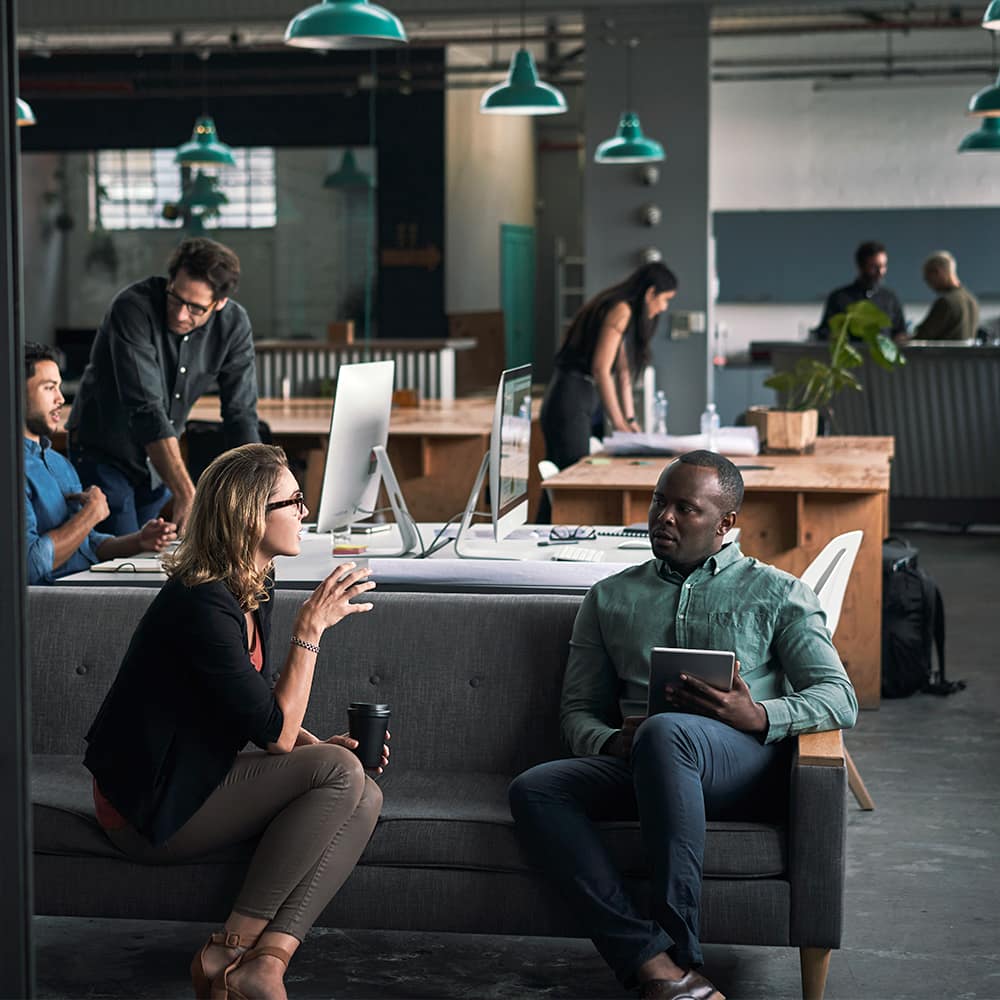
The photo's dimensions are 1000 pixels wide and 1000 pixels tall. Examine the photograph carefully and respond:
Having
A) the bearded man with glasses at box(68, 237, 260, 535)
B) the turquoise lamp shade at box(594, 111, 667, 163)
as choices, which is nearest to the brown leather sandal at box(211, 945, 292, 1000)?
the bearded man with glasses at box(68, 237, 260, 535)

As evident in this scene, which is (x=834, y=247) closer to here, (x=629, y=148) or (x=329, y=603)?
(x=629, y=148)

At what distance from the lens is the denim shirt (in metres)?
3.95

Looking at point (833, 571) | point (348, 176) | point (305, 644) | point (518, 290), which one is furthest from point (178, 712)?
point (518, 290)

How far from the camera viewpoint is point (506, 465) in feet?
13.3

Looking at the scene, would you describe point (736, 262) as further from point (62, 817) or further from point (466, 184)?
point (62, 817)

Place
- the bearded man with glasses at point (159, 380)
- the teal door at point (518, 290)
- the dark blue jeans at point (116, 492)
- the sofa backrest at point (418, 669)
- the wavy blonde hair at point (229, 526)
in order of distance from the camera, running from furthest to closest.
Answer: the teal door at point (518, 290)
the dark blue jeans at point (116, 492)
the bearded man with glasses at point (159, 380)
the sofa backrest at point (418, 669)
the wavy blonde hair at point (229, 526)

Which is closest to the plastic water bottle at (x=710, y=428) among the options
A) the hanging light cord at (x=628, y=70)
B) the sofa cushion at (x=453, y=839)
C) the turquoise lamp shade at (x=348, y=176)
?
the sofa cushion at (x=453, y=839)

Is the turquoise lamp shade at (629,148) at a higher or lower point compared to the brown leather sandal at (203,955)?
higher

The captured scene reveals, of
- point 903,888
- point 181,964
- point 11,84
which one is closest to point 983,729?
point 903,888

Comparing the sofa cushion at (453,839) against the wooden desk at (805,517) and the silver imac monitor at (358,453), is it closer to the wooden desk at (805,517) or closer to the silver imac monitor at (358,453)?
the silver imac monitor at (358,453)

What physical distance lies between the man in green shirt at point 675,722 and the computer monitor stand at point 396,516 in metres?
1.01

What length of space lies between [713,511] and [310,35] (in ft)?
10.0

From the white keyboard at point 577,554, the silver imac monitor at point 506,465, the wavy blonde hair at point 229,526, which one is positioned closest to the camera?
the wavy blonde hair at point 229,526

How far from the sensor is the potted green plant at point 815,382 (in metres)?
6.41
